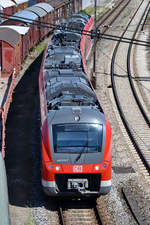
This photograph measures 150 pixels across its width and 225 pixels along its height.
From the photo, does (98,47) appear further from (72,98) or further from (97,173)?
(97,173)

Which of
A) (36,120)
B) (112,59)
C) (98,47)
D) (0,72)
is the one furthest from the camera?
(98,47)

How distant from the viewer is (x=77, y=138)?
45.8ft

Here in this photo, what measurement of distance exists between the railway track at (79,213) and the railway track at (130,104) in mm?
3923

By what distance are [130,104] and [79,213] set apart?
1304 cm

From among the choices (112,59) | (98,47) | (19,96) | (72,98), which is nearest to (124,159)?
(72,98)

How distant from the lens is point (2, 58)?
27.5 meters

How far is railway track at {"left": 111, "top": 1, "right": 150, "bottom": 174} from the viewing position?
20.5 meters

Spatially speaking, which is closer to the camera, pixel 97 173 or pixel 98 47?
pixel 97 173

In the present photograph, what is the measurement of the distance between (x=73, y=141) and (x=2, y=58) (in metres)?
15.0

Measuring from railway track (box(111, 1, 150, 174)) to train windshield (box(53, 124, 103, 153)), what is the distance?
4.52 meters

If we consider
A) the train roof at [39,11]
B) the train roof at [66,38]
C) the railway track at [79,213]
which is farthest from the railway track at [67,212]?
the train roof at [39,11]

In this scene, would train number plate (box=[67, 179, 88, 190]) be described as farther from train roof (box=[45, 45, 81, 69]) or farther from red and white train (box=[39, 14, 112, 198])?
train roof (box=[45, 45, 81, 69])

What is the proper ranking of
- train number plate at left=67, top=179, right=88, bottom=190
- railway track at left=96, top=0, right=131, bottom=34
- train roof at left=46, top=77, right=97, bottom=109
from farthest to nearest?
railway track at left=96, top=0, right=131, bottom=34
train roof at left=46, top=77, right=97, bottom=109
train number plate at left=67, top=179, right=88, bottom=190

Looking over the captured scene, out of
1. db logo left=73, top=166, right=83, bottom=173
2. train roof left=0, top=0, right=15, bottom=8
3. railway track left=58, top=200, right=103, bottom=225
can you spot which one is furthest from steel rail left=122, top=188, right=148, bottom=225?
train roof left=0, top=0, right=15, bottom=8
